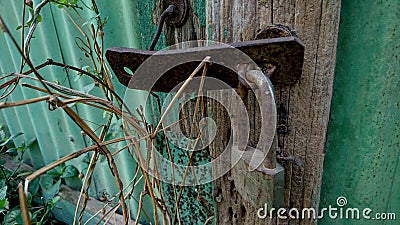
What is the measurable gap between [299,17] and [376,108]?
0.27m

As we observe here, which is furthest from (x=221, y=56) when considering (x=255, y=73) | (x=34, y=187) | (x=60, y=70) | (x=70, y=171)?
(x=34, y=187)

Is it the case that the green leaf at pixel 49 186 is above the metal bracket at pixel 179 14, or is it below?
below

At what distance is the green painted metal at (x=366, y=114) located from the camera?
2.12ft

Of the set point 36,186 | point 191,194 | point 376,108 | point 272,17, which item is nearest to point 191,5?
point 272,17

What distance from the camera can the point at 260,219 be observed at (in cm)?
75

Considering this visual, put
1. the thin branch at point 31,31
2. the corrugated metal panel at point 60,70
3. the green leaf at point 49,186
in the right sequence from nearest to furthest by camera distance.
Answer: the thin branch at point 31,31 → the corrugated metal panel at point 60,70 → the green leaf at point 49,186

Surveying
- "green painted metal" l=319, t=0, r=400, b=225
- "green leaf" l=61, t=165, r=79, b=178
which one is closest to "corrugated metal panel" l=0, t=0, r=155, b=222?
"green leaf" l=61, t=165, r=79, b=178

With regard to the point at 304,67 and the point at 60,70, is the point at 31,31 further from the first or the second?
the point at 60,70

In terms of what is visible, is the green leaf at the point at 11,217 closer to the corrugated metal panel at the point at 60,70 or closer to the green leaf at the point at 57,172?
the green leaf at the point at 57,172

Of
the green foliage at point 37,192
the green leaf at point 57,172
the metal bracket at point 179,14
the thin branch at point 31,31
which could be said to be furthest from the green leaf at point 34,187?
the metal bracket at point 179,14

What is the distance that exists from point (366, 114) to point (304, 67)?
8.0 inches

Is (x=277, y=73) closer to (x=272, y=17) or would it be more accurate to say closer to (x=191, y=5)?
(x=272, y=17)

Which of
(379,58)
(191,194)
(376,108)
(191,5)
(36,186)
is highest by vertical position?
(191,5)

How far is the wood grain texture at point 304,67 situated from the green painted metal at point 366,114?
0.09 m
